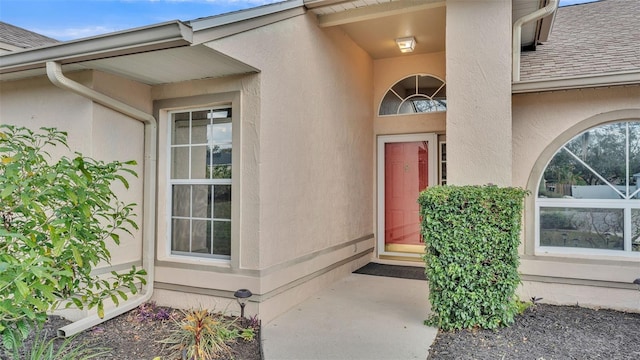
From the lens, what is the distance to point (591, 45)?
5.64 meters

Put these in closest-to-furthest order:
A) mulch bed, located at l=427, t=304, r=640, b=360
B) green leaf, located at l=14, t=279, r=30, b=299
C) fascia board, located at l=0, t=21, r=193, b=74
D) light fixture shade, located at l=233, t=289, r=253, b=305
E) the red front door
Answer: green leaf, located at l=14, t=279, r=30, b=299
fascia board, located at l=0, t=21, r=193, b=74
mulch bed, located at l=427, t=304, r=640, b=360
light fixture shade, located at l=233, t=289, r=253, b=305
the red front door

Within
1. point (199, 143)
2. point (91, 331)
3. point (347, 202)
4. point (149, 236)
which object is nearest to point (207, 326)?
point (91, 331)

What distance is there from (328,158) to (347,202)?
101cm

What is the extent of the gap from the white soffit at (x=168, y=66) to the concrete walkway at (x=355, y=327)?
9.48ft

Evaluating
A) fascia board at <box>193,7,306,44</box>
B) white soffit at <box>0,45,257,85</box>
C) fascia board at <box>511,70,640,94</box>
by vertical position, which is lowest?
fascia board at <box>511,70,640,94</box>

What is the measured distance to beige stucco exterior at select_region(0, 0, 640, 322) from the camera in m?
4.45

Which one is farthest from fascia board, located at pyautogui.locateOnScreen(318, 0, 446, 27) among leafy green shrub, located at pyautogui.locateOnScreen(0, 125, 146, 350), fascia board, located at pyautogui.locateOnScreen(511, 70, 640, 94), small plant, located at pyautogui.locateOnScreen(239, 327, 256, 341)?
small plant, located at pyautogui.locateOnScreen(239, 327, 256, 341)

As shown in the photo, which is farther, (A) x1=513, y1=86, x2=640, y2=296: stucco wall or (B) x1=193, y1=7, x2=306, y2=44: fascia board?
(A) x1=513, y1=86, x2=640, y2=296: stucco wall

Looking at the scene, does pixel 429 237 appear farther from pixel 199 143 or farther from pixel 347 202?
pixel 199 143

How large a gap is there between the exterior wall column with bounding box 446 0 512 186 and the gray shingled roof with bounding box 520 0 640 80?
2.40 feet

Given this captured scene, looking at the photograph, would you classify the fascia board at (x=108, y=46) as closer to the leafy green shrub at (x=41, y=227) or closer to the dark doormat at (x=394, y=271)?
the leafy green shrub at (x=41, y=227)

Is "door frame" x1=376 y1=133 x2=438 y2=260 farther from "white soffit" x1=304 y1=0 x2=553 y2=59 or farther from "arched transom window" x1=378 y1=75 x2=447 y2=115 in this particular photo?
"white soffit" x1=304 y1=0 x2=553 y2=59

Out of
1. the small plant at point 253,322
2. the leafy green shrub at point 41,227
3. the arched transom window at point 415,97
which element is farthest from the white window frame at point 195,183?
the arched transom window at point 415,97

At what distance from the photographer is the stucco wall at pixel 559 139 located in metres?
4.67
